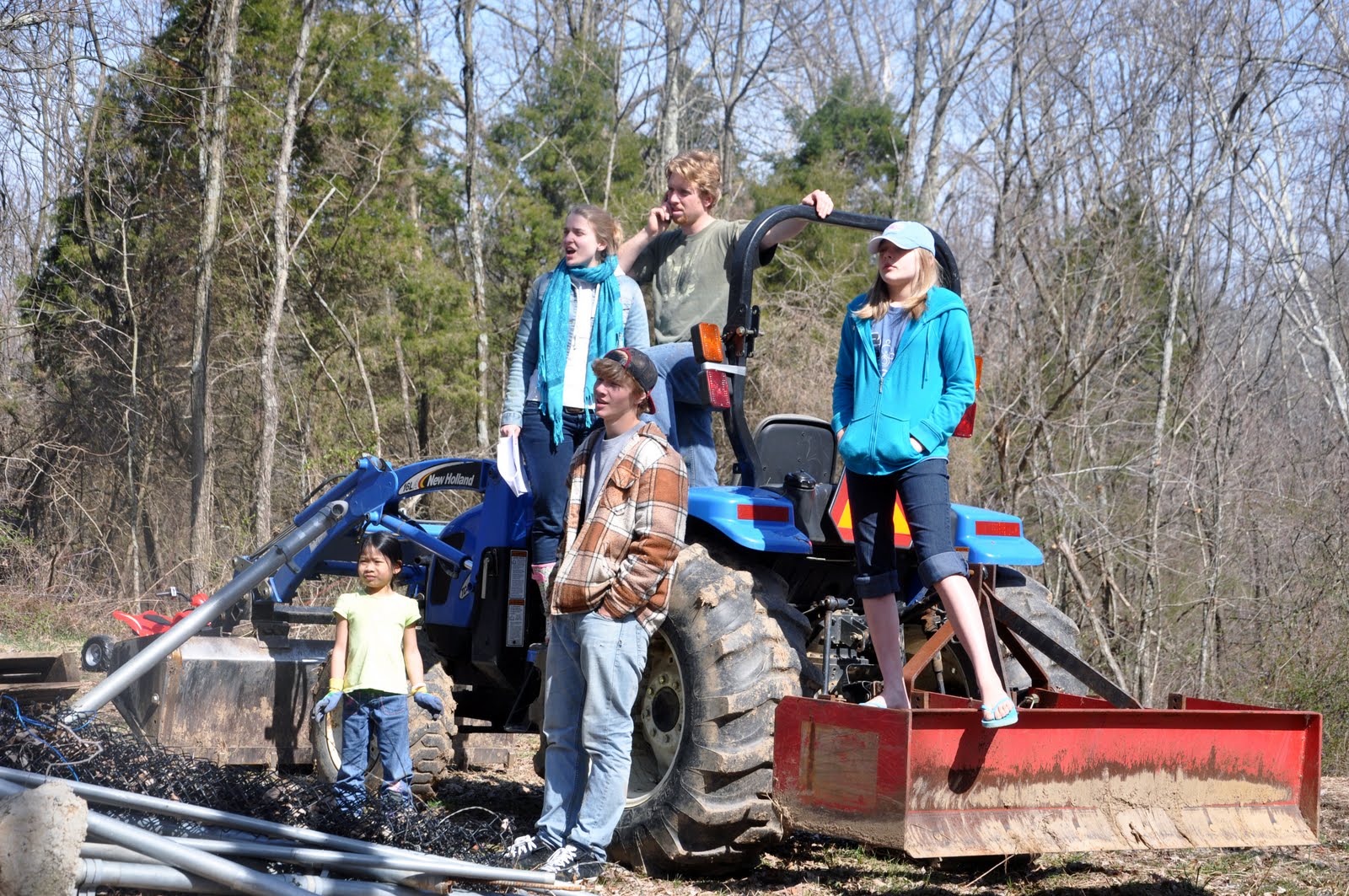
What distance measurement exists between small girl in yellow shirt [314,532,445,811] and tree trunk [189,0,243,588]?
11087 millimetres

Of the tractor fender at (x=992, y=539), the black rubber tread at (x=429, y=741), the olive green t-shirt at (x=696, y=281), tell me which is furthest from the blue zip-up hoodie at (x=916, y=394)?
the black rubber tread at (x=429, y=741)

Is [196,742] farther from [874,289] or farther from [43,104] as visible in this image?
[43,104]

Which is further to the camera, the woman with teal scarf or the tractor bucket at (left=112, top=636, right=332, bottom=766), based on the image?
the tractor bucket at (left=112, top=636, right=332, bottom=766)

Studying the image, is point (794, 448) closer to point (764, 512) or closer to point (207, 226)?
point (764, 512)

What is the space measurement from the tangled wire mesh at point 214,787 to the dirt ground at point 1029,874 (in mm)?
564

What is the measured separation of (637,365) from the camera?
4898 millimetres

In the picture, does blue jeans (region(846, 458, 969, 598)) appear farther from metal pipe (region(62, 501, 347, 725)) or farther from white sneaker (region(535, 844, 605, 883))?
metal pipe (region(62, 501, 347, 725))

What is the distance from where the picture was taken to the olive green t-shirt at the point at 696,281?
19.1 feet

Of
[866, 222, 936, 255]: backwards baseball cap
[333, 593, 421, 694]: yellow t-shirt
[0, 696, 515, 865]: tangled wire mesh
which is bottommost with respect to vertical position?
[0, 696, 515, 865]: tangled wire mesh

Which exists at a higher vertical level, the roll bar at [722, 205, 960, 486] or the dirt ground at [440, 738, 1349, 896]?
the roll bar at [722, 205, 960, 486]

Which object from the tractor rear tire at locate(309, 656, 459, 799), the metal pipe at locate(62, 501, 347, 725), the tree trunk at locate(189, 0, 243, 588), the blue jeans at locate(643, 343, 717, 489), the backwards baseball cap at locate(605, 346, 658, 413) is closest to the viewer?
the backwards baseball cap at locate(605, 346, 658, 413)

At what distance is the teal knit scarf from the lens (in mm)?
5672

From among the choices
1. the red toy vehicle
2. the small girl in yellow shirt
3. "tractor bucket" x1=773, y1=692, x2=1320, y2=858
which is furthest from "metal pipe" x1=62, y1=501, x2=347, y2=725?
"tractor bucket" x1=773, y1=692, x2=1320, y2=858

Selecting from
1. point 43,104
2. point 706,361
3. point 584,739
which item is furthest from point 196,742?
point 43,104
